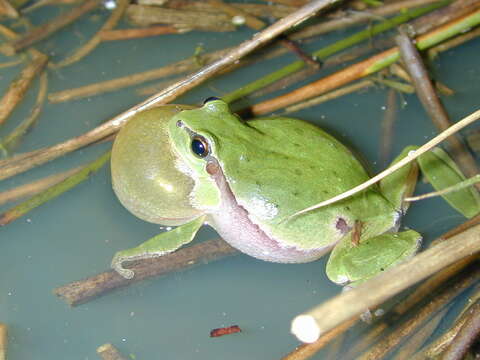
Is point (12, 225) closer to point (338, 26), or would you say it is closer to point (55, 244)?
point (55, 244)

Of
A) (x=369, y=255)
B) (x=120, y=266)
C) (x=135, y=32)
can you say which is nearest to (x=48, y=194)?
(x=120, y=266)

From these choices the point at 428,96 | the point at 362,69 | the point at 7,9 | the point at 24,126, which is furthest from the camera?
the point at 7,9

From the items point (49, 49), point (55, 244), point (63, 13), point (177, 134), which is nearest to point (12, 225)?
point (55, 244)

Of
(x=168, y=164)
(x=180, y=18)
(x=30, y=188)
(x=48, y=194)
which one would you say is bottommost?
(x=168, y=164)

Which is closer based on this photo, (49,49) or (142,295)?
(142,295)

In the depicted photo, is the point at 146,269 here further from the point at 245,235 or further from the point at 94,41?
the point at 94,41

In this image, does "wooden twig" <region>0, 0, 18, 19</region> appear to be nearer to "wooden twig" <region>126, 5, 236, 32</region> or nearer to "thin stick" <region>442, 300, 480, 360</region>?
"wooden twig" <region>126, 5, 236, 32</region>
